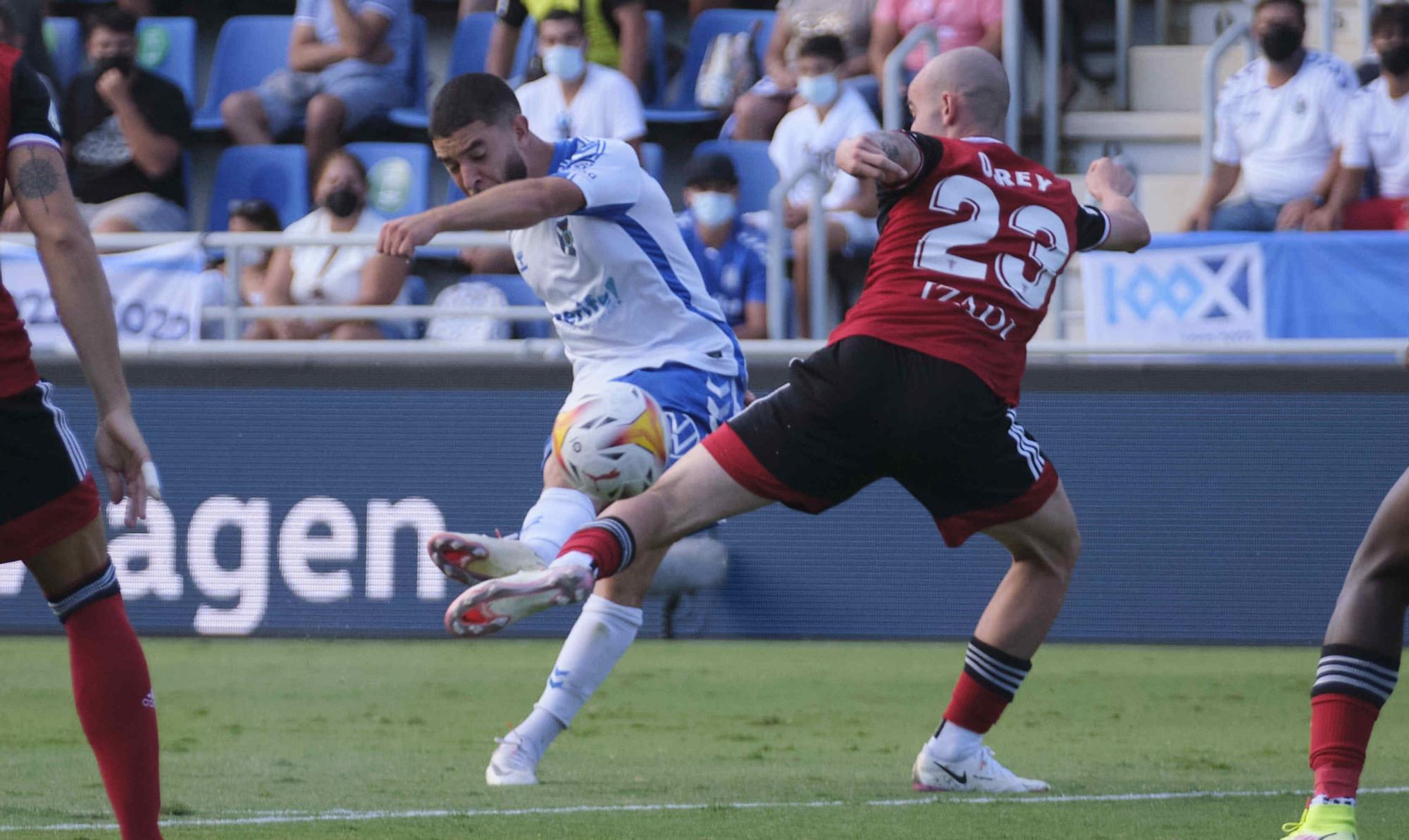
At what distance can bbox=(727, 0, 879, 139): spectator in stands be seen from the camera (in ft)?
40.8

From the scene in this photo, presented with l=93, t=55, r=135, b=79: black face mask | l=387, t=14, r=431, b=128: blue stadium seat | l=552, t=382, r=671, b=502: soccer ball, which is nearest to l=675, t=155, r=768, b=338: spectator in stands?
l=387, t=14, r=431, b=128: blue stadium seat

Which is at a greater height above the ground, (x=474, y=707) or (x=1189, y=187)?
(x=1189, y=187)

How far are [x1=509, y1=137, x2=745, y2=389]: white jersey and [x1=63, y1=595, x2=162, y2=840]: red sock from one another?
2.10 m

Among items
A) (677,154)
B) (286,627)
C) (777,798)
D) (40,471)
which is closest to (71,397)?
(286,627)

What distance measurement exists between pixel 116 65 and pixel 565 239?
8.27 meters

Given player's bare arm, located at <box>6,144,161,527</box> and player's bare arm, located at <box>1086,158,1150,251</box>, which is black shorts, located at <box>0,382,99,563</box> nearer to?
player's bare arm, located at <box>6,144,161,527</box>

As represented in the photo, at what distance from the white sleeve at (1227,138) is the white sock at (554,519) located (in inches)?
265

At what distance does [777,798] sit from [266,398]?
544 cm

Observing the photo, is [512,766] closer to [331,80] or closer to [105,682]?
[105,682]

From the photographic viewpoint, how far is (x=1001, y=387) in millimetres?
5145

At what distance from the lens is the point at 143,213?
494 inches

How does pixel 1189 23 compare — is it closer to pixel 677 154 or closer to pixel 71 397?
pixel 677 154

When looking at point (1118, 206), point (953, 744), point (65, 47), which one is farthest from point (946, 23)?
point (953, 744)

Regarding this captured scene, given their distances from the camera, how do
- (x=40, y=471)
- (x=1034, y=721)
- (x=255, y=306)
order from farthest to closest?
(x=255, y=306) → (x=1034, y=721) → (x=40, y=471)
